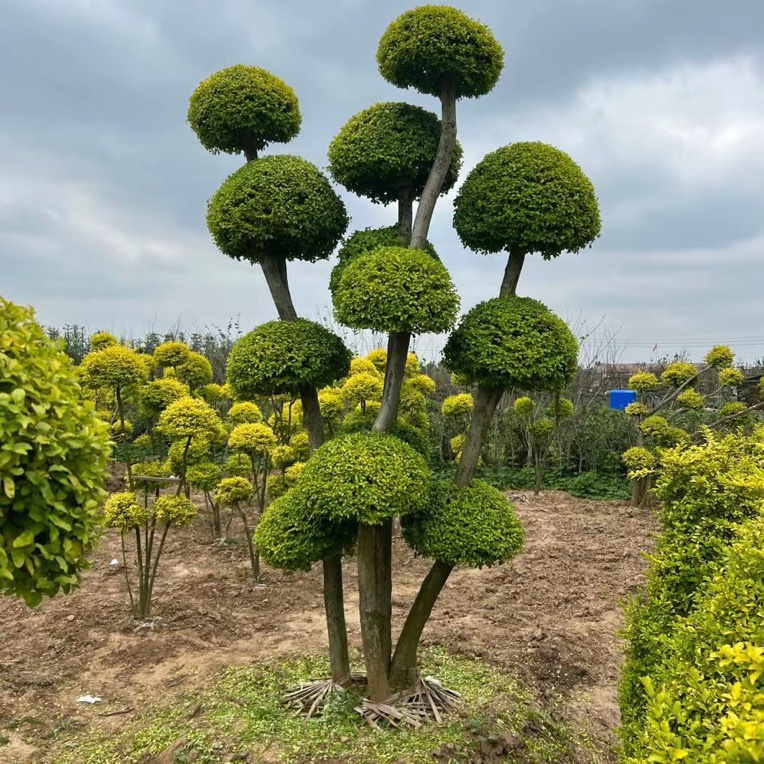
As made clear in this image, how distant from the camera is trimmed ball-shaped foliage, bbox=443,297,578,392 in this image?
11.5 ft

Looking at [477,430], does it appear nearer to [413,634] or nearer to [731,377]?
[413,634]

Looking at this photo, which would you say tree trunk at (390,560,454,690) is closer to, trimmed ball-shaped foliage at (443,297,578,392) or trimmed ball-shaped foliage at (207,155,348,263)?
trimmed ball-shaped foliage at (443,297,578,392)

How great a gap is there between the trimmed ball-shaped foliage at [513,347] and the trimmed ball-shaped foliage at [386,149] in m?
0.93

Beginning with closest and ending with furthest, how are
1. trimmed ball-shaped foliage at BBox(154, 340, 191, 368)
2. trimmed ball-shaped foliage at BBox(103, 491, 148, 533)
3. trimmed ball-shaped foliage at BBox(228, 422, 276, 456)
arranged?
1. trimmed ball-shaped foliage at BBox(103, 491, 148, 533)
2. trimmed ball-shaped foliage at BBox(154, 340, 191, 368)
3. trimmed ball-shaped foliage at BBox(228, 422, 276, 456)

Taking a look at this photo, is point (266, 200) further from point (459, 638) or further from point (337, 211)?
point (459, 638)

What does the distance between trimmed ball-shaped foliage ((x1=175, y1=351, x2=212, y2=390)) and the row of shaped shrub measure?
196 inches

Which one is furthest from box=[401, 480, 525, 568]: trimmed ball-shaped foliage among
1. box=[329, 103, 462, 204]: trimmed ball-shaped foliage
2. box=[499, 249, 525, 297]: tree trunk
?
box=[329, 103, 462, 204]: trimmed ball-shaped foliage

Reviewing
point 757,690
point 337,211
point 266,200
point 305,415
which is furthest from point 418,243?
point 757,690

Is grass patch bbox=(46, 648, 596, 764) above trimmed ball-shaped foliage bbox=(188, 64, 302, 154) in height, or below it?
below

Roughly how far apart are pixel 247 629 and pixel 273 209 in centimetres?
385

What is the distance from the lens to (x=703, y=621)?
84.5 inches

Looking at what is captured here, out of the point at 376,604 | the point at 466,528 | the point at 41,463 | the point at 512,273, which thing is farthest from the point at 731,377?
A: the point at 41,463

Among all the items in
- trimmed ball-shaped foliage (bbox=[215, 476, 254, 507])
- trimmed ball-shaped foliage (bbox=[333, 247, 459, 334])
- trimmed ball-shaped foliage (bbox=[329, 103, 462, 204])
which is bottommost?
trimmed ball-shaped foliage (bbox=[215, 476, 254, 507])

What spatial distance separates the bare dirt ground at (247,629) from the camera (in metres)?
4.41
